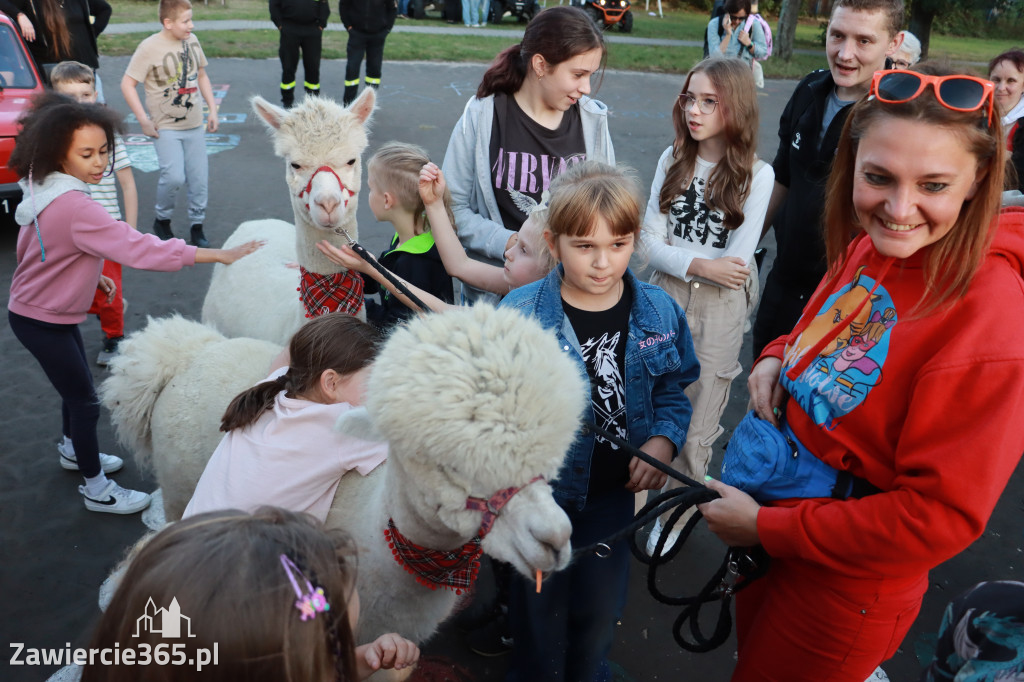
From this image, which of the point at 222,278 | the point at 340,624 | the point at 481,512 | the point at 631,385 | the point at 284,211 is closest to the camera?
the point at 340,624

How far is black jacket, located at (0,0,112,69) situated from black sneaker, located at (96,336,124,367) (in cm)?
427

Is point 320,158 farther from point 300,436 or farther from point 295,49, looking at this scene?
point 295,49

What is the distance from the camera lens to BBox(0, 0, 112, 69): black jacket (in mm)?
7223

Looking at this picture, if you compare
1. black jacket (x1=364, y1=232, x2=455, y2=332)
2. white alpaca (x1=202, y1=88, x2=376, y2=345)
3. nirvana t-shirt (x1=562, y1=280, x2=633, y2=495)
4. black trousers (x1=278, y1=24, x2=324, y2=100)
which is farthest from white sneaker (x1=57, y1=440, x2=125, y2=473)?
black trousers (x1=278, y1=24, x2=324, y2=100)

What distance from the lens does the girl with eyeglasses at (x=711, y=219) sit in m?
2.91

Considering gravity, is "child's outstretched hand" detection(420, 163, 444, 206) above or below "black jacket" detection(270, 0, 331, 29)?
below

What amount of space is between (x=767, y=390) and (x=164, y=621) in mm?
1501

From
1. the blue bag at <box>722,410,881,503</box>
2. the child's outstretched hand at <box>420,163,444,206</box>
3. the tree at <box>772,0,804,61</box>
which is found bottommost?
the blue bag at <box>722,410,881,503</box>

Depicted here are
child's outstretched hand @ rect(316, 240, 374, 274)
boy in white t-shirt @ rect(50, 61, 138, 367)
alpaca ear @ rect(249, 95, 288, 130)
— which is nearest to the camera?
child's outstretched hand @ rect(316, 240, 374, 274)

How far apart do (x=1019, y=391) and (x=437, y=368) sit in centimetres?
113

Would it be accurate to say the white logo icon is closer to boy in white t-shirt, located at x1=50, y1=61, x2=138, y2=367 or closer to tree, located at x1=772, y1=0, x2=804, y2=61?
boy in white t-shirt, located at x1=50, y1=61, x2=138, y2=367

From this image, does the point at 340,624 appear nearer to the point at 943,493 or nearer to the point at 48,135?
the point at 943,493

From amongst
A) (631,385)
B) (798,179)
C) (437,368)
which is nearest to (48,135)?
(437,368)

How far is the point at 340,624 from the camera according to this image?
1.30 m
